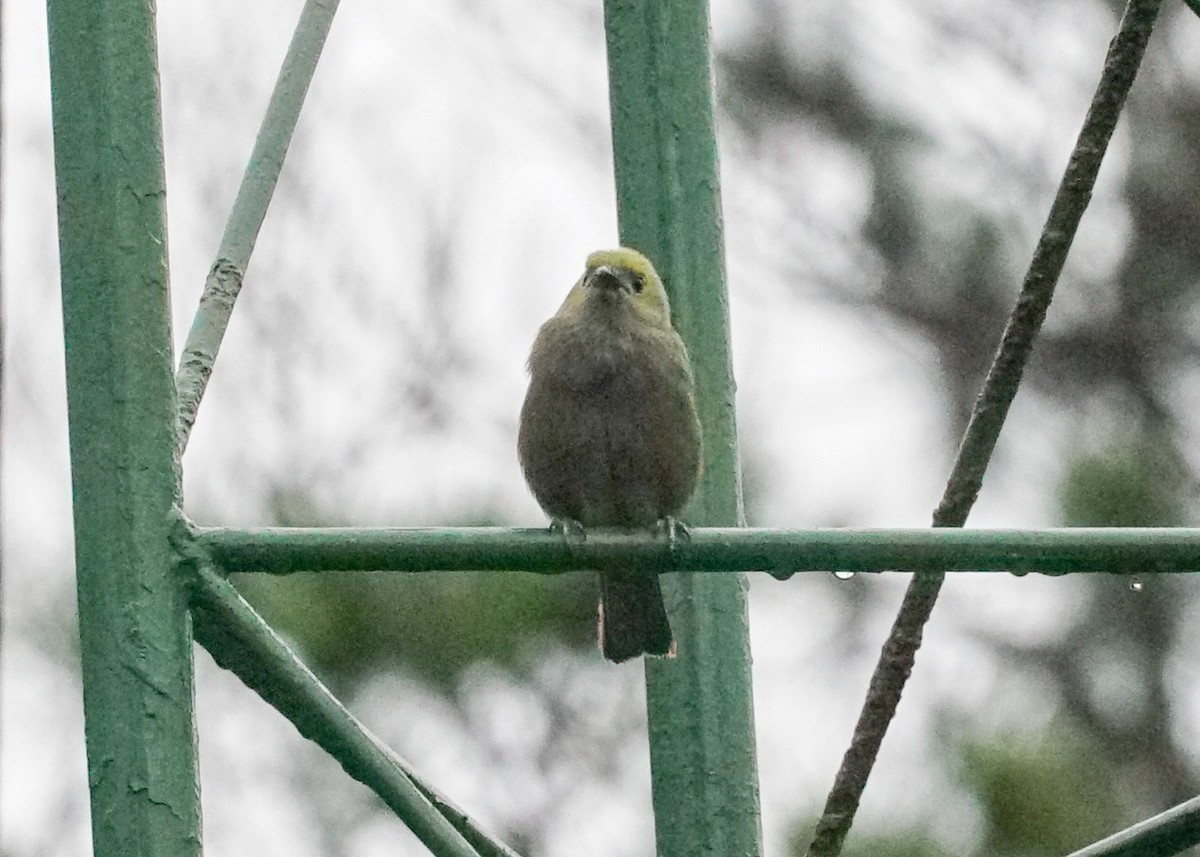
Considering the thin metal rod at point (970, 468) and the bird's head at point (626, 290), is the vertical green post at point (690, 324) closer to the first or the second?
the thin metal rod at point (970, 468)

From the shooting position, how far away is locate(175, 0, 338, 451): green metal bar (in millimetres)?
2959

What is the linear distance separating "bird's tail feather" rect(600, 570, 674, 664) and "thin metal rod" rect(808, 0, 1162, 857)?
43 cm

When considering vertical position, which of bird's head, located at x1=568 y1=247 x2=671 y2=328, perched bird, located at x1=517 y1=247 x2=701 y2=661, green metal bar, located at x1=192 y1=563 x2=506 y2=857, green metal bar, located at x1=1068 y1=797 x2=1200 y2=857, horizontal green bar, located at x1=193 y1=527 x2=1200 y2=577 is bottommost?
green metal bar, located at x1=1068 y1=797 x2=1200 y2=857

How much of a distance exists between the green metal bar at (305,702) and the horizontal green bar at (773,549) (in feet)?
0.18

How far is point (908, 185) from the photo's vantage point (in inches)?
343

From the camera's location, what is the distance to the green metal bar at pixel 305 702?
255cm

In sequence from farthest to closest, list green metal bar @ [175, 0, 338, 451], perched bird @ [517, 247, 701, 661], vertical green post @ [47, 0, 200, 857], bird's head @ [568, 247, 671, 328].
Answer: bird's head @ [568, 247, 671, 328] < perched bird @ [517, 247, 701, 661] < green metal bar @ [175, 0, 338, 451] < vertical green post @ [47, 0, 200, 857]

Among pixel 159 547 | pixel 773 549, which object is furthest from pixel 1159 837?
pixel 159 547

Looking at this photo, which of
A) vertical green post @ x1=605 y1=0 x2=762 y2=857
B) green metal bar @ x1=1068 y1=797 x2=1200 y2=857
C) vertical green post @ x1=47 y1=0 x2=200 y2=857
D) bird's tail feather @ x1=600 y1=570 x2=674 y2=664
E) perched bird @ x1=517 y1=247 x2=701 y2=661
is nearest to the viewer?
vertical green post @ x1=47 y1=0 x2=200 y2=857

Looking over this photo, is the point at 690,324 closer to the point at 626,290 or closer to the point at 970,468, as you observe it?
the point at 970,468

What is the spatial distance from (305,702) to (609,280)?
1.86 metres

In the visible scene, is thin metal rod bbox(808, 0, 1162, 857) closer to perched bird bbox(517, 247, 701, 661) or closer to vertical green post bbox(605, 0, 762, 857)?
vertical green post bbox(605, 0, 762, 857)

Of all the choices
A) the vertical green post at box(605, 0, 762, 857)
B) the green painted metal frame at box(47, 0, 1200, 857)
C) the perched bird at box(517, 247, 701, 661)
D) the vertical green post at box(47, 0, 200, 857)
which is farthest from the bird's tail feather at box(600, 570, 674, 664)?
the vertical green post at box(47, 0, 200, 857)

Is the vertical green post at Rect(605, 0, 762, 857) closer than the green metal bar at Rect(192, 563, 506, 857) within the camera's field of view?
No
